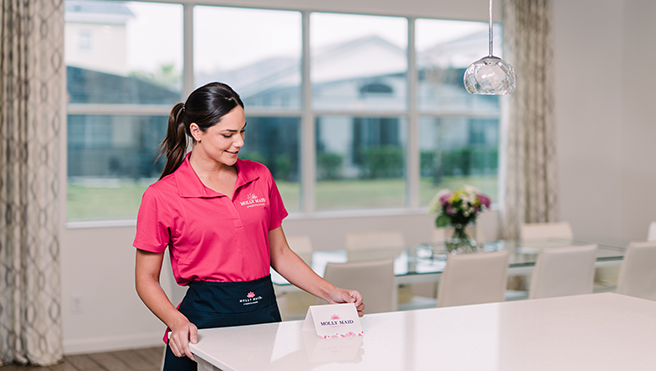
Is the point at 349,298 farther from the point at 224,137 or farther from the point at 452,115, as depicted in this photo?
the point at 452,115

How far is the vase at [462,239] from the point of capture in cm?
389

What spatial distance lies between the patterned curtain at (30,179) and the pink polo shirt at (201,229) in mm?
2580

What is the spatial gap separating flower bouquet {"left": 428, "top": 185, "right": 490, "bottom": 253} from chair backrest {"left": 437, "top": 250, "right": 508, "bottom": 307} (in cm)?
66

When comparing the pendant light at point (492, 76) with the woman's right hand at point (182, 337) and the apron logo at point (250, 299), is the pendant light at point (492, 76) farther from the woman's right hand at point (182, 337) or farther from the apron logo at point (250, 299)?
the woman's right hand at point (182, 337)

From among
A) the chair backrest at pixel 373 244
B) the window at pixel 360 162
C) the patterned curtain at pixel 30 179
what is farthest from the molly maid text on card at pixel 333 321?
the window at pixel 360 162

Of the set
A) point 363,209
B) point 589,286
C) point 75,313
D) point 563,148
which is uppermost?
point 563,148

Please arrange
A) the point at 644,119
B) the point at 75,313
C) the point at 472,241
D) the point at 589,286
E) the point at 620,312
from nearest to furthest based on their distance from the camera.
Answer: the point at 620,312, the point at 589,286, the point at 472,241, the point at 75,313, the point at 644,119

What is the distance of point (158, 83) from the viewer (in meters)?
4.52

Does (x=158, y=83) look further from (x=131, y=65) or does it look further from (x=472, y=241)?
(x=472, y=241)

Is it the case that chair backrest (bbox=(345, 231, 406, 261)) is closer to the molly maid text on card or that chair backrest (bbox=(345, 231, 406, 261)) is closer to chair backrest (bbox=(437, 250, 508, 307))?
chair backrest (bbox=(437, 250, 508, 307))

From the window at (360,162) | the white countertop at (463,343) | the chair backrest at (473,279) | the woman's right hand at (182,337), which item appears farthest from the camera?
the window at (360,162)

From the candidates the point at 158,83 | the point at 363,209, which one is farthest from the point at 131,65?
the point at 363,209

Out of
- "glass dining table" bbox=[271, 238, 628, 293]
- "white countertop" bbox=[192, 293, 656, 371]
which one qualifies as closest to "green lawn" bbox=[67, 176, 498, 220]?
"glass dining table" bbox=[271, 238, 628, 293]

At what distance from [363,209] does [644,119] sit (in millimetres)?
2740
